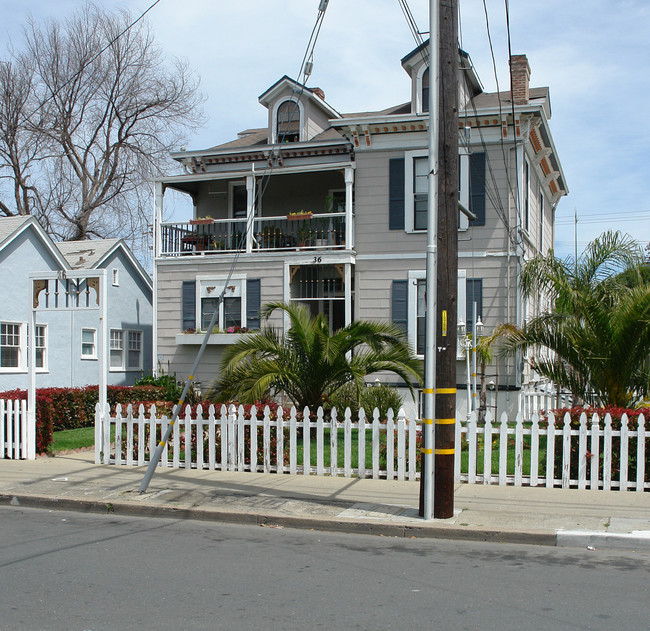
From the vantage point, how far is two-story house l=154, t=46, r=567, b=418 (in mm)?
18344

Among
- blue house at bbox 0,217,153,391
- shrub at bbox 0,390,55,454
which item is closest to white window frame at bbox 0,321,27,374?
blue house at bbox 0,217,153,391

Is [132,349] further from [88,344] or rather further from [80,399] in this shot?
[80,399]

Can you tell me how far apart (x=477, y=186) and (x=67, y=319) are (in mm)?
12891

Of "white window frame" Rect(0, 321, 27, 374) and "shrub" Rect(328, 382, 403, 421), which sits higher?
"white window frame" Rect(0, 321, 27, 374)

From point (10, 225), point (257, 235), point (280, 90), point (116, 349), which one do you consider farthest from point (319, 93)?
point (116, 349)

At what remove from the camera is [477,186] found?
1838cm

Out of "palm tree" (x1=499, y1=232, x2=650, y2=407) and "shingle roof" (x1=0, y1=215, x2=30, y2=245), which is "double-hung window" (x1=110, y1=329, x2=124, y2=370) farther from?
"palm tree" (x1=499, y1=232, x2=650, y2=407)

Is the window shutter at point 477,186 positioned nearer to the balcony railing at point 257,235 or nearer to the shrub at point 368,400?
the balcony railing at point 257,235

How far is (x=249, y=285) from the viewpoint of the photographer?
20.3 m

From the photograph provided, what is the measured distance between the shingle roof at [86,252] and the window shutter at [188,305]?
17.4ft

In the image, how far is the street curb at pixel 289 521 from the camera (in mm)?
7617

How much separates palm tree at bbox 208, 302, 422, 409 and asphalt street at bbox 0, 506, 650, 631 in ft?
15.0

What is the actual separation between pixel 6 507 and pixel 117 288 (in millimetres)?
17095

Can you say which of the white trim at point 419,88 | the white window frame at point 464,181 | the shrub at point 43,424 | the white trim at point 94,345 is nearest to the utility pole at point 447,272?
the shrub at point 43,424
